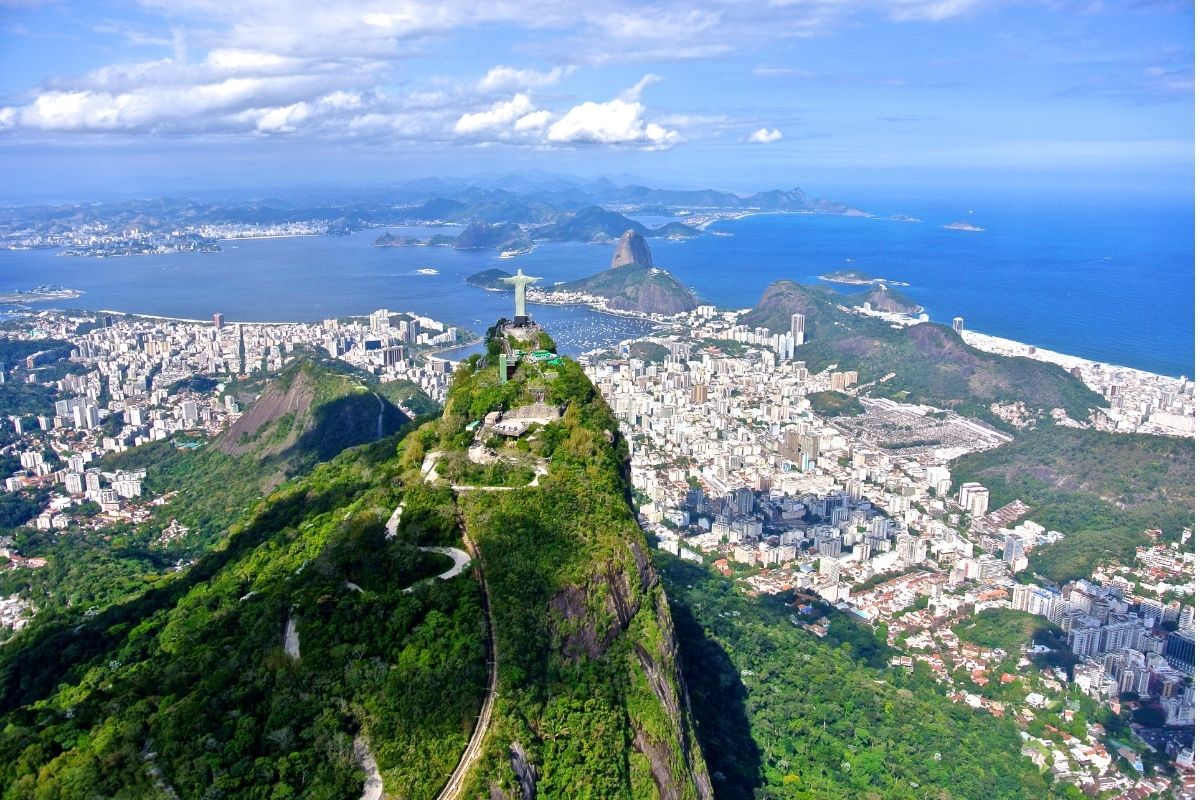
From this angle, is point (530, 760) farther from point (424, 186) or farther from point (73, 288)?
point (424, 186)

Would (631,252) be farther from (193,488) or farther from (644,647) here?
(644,647)

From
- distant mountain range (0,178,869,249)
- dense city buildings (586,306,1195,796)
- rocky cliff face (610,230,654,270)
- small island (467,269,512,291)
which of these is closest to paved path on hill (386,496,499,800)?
dense city buildings (586,306,1195,796)

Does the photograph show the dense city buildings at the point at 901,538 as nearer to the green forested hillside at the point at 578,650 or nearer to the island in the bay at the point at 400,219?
the green forested hillside at the point at 578,650

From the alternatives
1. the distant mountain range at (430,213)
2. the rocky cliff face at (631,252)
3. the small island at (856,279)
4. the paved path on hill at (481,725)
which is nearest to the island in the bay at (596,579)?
the paved path on hill at (481,725)

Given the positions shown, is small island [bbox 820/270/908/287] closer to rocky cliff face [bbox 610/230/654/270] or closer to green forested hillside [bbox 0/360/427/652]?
rocky cliff face [bbox 610/230/654/270]

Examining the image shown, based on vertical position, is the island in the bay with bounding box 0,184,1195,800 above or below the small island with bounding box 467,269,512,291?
below

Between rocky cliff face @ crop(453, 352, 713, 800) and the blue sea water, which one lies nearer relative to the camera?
rocky cliff face @ crop(453, 352, 713, 800)

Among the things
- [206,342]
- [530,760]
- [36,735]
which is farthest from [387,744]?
[206,342]
